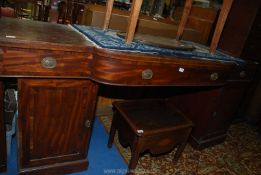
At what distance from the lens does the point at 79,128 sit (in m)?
1.41

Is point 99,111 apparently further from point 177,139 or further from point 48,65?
point 48,65

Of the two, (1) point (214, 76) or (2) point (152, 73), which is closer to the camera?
(2) point (152, 73)

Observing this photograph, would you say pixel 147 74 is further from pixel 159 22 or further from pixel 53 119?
pixel 159 22

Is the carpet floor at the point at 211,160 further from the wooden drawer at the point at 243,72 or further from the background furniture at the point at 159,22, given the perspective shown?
the background furniture at the point at 159,22

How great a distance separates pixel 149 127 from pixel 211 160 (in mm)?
892

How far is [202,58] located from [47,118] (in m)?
1.03

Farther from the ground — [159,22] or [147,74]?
[159,22]

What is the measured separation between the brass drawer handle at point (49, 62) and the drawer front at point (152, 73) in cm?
20

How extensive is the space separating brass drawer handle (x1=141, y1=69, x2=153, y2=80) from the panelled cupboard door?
305 millimetres

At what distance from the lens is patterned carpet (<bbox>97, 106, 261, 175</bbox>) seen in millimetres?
1791

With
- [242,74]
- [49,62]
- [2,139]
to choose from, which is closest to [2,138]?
[2,139]

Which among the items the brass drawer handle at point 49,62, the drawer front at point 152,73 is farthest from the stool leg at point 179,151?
the brass drawer handle at point 49,62

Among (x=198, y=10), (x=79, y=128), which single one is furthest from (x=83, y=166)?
(x=198, y=10)

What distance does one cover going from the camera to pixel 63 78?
1.19 meters
